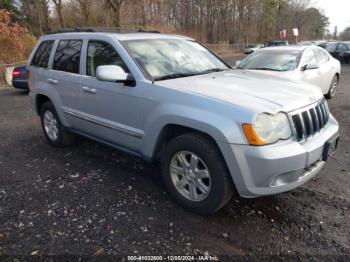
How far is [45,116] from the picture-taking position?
527cm

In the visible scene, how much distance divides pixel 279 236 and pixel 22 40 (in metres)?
17.3

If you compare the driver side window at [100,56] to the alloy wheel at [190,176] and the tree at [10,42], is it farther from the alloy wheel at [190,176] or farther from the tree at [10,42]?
the tree at [10,42]

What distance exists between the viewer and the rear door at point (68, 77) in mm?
4266

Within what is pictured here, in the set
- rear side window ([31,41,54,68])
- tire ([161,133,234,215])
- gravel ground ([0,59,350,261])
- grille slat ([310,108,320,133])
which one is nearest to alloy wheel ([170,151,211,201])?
tire ([161,133,234,215])

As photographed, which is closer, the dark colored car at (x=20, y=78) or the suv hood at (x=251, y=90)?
the suv hood at (x=251, y=90)

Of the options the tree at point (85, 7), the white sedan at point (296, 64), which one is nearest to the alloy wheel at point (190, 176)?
the white sedan at point (296, 64)

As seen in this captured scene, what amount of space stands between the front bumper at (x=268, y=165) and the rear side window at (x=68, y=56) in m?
2.56

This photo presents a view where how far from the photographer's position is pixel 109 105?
3768 millimetres

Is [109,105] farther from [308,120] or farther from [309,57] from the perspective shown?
[309,57]

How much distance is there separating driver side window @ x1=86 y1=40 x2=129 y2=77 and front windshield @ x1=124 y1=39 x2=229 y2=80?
18cm

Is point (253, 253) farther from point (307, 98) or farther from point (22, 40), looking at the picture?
point (22, 40)

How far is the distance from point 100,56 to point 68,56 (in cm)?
79

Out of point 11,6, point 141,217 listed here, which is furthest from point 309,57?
point 11,6

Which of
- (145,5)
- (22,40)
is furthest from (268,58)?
(145,5)
